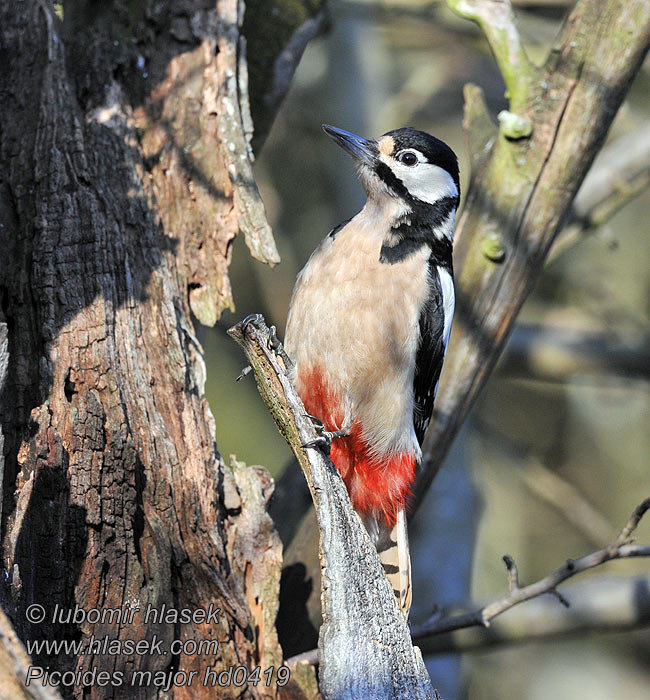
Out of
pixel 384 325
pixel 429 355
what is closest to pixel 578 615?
pixel 429 355

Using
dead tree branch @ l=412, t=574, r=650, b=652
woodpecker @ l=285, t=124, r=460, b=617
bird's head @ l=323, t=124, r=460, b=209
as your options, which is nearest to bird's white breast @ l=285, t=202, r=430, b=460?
woodpecker @ l=285, t=124, r=460, b=617

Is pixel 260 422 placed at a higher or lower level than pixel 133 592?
higher

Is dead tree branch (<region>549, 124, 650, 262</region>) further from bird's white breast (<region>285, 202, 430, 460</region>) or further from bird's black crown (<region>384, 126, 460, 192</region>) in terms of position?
bird's white breast (<region>285, 202, 430, 460</region>)

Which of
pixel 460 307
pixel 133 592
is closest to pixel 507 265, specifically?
pixel 460 307

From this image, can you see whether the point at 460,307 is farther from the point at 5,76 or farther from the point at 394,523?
the point at 5,76

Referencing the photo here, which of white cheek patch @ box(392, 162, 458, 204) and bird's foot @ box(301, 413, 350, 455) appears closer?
bird's foot @ box(301, 413, 350, 455)

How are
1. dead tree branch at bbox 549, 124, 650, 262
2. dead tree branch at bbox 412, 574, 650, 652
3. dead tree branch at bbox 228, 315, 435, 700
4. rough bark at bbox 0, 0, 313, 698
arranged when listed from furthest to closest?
1. dead tree branch at bbox 549, 124, 650, 262
2. dead tree branch at bbox 412, 574, 650, 652
3. rough bark at bbox 0, 0, 313, 698
4. dead tree branch at bbox 228, 315, 435, 700

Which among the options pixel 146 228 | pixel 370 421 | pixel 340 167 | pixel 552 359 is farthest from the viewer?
pixel 340 167

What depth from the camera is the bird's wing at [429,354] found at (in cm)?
353

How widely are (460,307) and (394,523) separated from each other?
107 centimetres

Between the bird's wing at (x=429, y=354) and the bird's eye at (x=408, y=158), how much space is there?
1.75 ft

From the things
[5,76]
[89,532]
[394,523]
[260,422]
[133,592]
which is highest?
[260,422]

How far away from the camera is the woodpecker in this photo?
343 cm

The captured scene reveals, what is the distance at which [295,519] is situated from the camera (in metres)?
4.14
